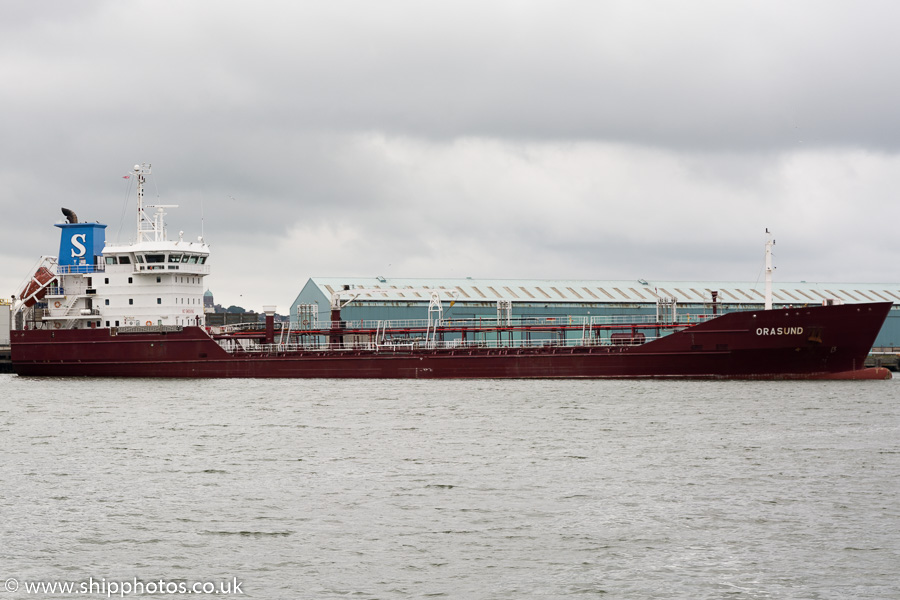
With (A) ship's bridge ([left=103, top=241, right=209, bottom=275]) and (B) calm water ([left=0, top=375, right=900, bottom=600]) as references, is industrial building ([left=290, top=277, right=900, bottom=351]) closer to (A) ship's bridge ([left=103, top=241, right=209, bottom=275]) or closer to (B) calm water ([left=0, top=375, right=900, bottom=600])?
(A) ship's bridge ([left=103, top=241, right=209, bottom=275])

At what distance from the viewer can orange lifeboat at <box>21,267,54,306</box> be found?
170 ft

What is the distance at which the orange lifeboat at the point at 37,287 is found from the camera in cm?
5194

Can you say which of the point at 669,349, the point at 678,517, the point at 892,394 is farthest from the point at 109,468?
the point at 892,394

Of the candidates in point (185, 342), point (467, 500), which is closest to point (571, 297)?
point (185, 342)

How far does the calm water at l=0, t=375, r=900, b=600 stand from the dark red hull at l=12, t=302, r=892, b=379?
25.9 ft

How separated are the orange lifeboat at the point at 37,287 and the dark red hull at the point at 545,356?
70.2 inches

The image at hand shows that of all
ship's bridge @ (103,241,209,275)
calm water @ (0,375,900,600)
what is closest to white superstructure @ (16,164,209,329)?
ship's bridge @ (103,241,209,275)

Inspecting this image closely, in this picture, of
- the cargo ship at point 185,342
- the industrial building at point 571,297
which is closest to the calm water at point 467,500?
the cargo ship at point 185,342

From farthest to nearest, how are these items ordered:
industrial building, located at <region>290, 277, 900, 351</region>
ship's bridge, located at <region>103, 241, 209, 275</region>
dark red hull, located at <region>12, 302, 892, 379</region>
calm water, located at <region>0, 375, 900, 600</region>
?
Answer: industrial building, located at <region>290, 277, 900, 351</region>
ship's bridge, located at <region>103, 241, 209, 275</region>
dark red hull, located at <region>12, 302, 892, 379</region>
calm water, located at <region>0, 375, 900, 600</region>

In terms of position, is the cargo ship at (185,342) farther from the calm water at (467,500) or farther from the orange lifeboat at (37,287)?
the calm water at (467,500)

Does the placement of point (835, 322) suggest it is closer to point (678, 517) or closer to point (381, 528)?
point (678, 517)

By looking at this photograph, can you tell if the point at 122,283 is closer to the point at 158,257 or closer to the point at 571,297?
the point at 158,257

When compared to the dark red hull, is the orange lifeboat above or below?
above

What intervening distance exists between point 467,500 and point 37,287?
3945 centimetres
